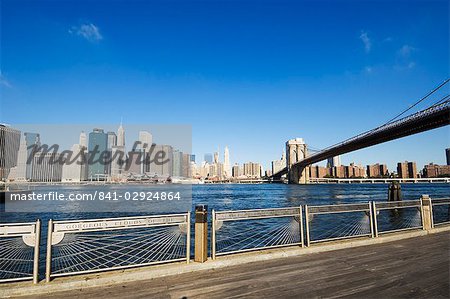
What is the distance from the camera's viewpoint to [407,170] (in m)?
142

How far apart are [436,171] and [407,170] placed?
13924 millimetres

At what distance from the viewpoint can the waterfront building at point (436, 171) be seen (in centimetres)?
13811

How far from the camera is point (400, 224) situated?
18.1 metres

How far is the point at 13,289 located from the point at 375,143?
5963cm

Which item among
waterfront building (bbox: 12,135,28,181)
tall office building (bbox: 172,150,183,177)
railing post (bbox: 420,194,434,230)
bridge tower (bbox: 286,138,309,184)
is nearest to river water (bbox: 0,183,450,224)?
railing post (bbox: 420,194,434,230)

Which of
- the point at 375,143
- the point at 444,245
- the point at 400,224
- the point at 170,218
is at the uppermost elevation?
the point at 375,143

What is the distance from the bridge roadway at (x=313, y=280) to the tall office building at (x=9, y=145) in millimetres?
62919

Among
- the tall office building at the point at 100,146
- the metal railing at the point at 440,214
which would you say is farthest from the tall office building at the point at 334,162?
the metal railing at the point at 440,214

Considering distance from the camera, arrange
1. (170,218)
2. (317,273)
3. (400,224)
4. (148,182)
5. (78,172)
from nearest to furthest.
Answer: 1. (317,273)
2. (170,218)
3. (400,224)
4. (78,172)
5. (148,182)

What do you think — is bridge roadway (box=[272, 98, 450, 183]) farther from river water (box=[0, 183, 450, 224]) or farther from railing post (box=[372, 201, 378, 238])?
railing post (box=[372, 201, 378, 238])

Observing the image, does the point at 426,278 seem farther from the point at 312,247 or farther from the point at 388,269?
the point at 312,247

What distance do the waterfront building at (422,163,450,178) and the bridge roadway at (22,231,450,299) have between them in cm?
16899

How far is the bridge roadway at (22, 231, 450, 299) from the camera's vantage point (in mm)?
3900

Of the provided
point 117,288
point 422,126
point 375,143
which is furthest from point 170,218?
point 375,143
